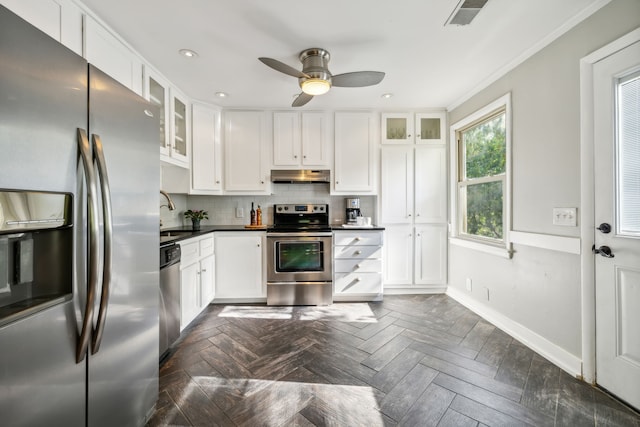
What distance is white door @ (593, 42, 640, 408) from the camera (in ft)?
4.84

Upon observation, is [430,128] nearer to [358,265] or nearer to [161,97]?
[358,265]

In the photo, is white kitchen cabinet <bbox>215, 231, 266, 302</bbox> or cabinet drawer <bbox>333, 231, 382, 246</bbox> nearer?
white kitchen cabinet <bbox>215, 231, 266, 302</bbox>

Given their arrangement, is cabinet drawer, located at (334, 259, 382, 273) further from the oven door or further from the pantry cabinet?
the pantry cabinet

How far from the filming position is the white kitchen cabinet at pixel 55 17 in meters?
1.26

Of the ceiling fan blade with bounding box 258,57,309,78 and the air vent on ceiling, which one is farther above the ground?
the air vent on ceiling

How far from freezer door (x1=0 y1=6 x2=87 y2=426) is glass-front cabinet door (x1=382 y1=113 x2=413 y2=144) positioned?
3.10 meters

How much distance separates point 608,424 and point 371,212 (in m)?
2.75

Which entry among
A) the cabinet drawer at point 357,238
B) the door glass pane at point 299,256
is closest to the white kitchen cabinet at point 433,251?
the cabinet drawer at point 357,238

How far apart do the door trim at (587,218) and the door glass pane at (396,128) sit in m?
1.84

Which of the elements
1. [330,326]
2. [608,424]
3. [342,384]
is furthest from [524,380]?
[330,326]

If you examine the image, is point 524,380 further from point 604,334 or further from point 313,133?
point 313,133

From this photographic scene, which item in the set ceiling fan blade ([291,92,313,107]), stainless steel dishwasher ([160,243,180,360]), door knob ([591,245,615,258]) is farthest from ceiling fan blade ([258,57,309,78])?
door knob ([591,245,615,258])

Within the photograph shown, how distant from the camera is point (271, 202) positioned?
3695mm

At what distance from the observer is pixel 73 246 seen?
2.93ft
